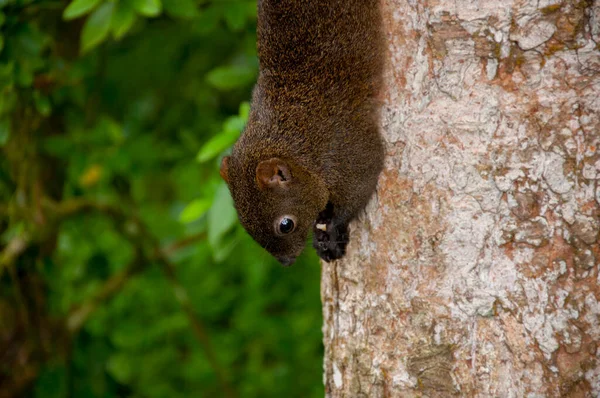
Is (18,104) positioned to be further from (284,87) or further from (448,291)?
(448,291)

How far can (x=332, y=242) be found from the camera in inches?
78.5

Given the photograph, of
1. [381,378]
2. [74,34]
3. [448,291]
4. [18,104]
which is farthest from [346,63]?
[74,34]

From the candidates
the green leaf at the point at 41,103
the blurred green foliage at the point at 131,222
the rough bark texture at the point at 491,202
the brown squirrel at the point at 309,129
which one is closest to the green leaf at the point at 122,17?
the blurred green foliage at the point at 131,222

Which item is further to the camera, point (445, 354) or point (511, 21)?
point (445, 354)

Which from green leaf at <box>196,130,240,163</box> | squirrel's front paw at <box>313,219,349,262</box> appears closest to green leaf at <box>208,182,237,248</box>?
green leaf at <box>196,130,240,163</box>

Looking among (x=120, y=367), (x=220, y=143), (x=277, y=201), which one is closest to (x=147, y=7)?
(x=220, y=143)

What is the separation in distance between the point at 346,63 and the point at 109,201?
197cm

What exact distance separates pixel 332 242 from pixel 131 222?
5.97 feet

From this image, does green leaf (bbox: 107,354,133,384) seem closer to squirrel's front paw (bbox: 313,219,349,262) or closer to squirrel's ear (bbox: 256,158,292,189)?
squirrel's ear (bbox: 256,158,292,189)

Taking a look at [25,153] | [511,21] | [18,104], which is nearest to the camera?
[511,21]

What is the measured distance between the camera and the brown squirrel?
78.7 inches

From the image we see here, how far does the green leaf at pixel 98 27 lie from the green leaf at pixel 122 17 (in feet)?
0.10

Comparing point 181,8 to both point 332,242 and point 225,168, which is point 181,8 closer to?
point 225,168

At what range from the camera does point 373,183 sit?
1.88 m
